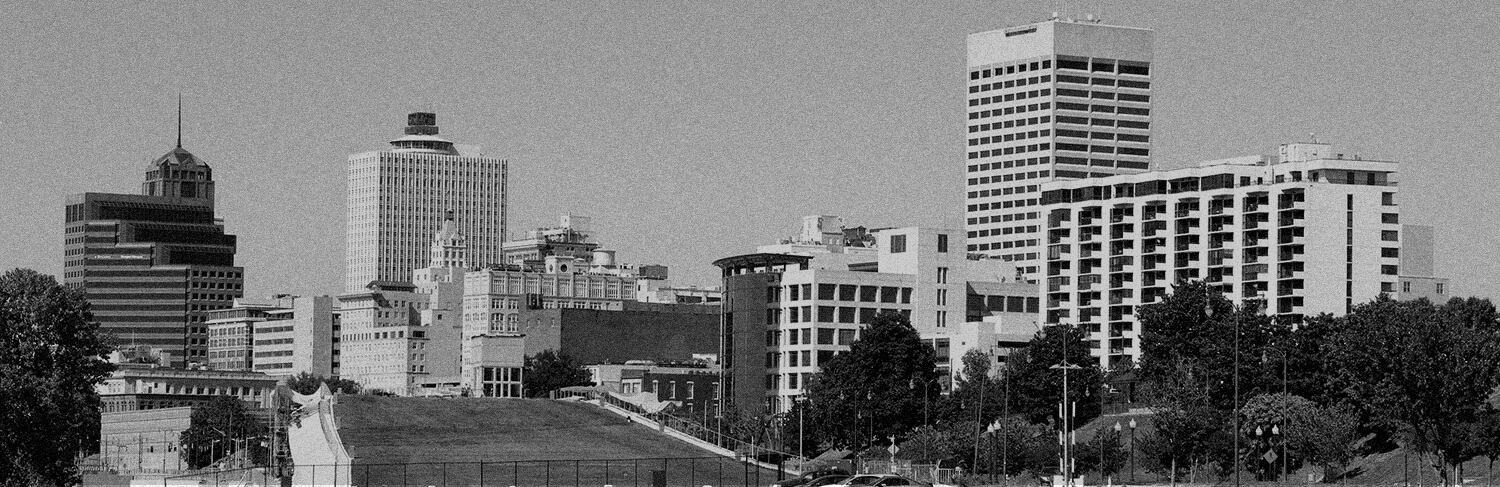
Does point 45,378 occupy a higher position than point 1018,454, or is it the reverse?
point 45,378

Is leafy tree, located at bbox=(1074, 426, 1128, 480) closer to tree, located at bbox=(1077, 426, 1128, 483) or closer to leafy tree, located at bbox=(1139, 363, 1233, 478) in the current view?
tree, located at bbox=(1077, 426, 1128, 483)

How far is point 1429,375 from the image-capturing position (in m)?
155

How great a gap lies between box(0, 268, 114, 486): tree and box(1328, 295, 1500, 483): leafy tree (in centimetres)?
7999

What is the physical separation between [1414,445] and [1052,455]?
37.5 meters

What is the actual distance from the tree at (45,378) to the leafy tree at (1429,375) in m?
80.0

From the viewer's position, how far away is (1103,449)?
188 m

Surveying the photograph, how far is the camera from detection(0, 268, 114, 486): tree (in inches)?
5782

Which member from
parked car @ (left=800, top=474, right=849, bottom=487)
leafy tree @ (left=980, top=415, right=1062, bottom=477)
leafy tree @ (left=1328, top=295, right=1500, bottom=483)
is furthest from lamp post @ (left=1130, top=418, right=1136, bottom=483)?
parked car @ (left=800, top=474, right=849, bottom=487)

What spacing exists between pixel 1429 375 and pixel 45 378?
84.3m

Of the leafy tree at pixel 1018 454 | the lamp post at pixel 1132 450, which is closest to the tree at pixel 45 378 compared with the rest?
the lamp post at pixel 1132 450

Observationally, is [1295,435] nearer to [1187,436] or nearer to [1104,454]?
[1187,436]

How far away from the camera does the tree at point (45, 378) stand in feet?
482

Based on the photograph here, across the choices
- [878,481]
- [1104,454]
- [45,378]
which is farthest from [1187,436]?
[45,378]

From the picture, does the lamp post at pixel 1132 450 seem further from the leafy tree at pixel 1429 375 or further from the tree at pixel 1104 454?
the leafy tree at pixel 1429 375
